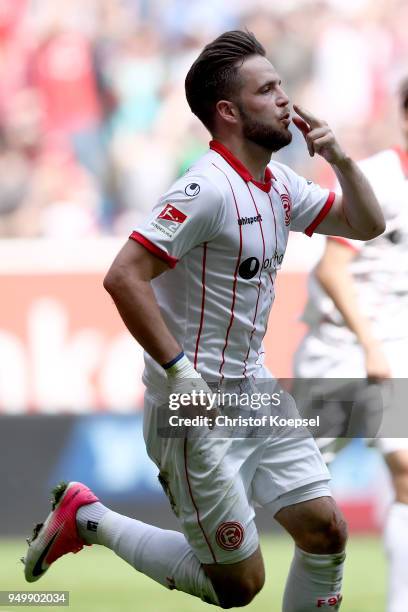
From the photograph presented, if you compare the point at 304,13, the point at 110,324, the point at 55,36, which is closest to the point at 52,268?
the point at 110,324

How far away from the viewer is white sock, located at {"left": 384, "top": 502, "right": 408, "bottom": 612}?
5070mm

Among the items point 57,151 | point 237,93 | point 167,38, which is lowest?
point 237,93

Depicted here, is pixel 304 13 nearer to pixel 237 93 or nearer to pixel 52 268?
pixel 52 268

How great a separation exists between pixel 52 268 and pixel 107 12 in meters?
2.44

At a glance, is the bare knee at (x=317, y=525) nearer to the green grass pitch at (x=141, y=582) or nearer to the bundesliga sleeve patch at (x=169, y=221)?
the bundesliga sleeve patch at (x=169, y=221)

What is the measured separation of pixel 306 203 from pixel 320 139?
16.8 inches

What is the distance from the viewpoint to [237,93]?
4.71m

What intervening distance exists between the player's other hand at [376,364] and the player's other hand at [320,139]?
0.92 metres

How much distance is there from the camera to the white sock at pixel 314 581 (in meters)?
4.72

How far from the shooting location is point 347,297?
5539 millimetres

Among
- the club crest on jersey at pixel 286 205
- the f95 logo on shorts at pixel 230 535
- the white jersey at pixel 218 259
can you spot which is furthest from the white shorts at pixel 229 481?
the club crest on jersey at pixel 286 205

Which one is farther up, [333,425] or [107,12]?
[107,12]

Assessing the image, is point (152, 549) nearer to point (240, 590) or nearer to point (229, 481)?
point (240, 590)
